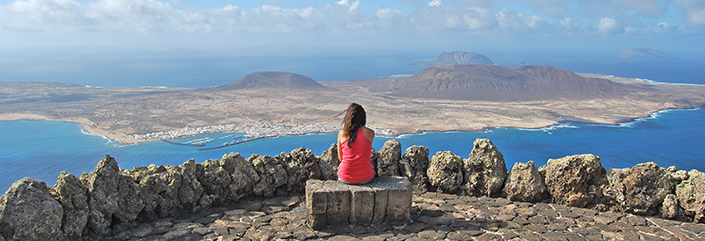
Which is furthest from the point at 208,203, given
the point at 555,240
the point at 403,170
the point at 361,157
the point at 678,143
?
the point at 678,143

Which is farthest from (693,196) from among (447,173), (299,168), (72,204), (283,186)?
(72,204)

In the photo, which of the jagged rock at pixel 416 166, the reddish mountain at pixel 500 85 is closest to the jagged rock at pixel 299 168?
the jagged rock at pixel 416 166

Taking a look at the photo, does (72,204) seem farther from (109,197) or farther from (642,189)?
(642,189)

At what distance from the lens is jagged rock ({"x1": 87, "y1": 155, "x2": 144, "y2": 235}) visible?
448 cm

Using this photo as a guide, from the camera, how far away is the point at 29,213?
396cm

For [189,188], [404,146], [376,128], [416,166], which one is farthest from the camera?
[376,128]

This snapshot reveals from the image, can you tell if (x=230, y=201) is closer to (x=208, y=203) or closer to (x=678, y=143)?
(x=208, y=203)

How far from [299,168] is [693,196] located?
205 inches

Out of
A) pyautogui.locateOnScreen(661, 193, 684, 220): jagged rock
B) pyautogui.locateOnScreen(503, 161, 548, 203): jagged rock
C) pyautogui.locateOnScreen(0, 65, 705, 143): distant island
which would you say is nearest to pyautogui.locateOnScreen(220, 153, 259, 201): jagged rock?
pyautogui.locateOnScreen(503, 161, 548, 203): jagged rock

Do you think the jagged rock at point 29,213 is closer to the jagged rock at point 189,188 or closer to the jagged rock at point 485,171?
the jagged rock at point 189,188

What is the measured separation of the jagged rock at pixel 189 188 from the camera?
528 centimetres

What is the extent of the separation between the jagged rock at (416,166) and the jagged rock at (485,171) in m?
0.61

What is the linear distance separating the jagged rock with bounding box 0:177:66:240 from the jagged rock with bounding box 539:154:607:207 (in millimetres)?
6119

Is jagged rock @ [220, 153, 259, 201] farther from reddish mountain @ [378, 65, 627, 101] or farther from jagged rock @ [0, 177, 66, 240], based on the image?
reddish mountain @ [378, 65, 627, 101]
